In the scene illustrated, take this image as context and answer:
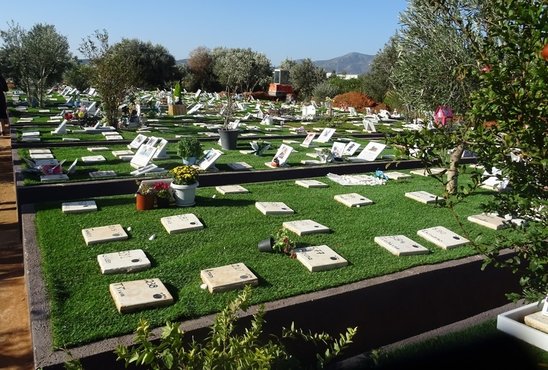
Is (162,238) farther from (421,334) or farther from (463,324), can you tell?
(463,324)

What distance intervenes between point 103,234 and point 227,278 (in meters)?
2.36

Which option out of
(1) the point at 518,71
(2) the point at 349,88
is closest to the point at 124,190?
(1) the point at 518,71

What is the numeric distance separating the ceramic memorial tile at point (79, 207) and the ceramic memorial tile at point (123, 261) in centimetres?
225

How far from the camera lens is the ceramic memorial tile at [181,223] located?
7.34 metres

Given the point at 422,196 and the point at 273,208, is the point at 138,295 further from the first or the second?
the point at 422,196

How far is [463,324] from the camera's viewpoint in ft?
20.2

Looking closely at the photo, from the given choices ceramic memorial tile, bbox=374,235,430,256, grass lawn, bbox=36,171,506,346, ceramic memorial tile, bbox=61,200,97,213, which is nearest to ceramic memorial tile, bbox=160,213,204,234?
grass lawn, bbox=36,171,506,346

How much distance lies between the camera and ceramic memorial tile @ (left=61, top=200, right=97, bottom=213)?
8.13m

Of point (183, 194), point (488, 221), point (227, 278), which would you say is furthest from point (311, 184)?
point (227, 278)

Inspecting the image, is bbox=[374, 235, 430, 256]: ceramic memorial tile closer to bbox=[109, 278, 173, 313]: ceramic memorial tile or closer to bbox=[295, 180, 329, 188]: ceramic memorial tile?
bbox=[109, 278, 173, 313]: ceramic memorial tile

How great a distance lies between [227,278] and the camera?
223 inches

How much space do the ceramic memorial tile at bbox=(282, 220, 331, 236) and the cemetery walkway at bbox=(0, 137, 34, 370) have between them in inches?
150

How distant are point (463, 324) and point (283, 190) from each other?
503 centimetres

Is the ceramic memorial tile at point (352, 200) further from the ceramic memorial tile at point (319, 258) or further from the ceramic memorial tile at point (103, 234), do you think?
the ceramic memorial tile at point (103, 234)
